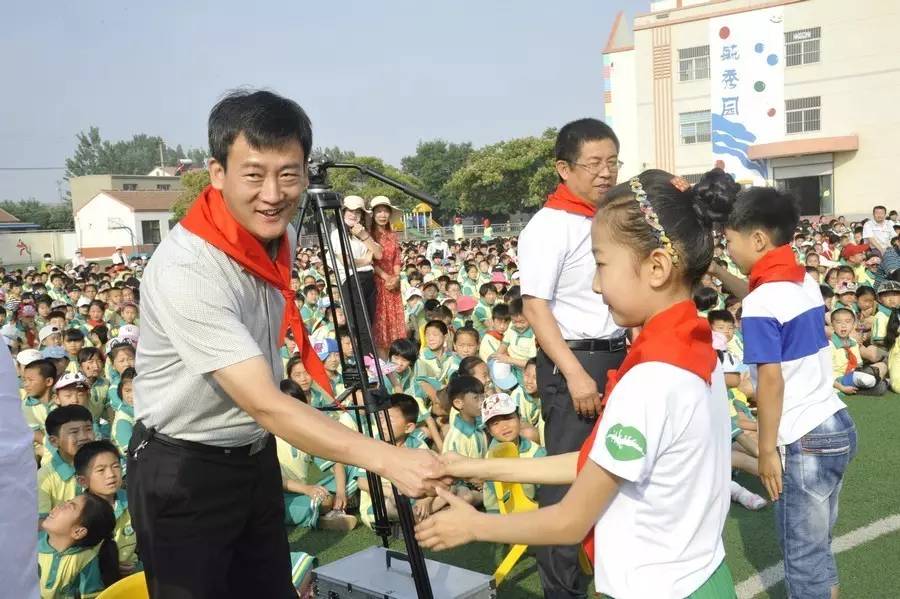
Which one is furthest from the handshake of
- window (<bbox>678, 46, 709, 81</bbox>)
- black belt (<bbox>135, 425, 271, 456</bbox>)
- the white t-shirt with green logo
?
window (<bbox>678, 46, 709, 81</bbox>)

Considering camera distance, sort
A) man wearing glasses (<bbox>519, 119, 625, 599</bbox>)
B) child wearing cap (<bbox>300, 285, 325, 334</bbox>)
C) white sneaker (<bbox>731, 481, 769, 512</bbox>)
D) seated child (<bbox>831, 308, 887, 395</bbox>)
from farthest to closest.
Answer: child wearing cap (<bbox>300, 285, 325, 334</bbox>) < seated child (<bbox>831, 308, 887, 395</bbox>) < white sneaker (<bbox>731, 481, 769, 512</bbox>) < man wearing glasses (<bbox>519, 119, 625, 599</bbox>)

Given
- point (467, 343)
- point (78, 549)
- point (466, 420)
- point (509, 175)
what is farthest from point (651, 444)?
point (509, 175)

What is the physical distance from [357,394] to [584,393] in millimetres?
858

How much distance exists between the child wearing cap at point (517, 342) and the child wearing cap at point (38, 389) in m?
3.69

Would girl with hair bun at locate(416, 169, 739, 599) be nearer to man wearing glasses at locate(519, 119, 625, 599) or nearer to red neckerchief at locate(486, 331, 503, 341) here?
man wearing glasses at locate(519, 119, 625, 599)

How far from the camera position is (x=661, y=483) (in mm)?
1673

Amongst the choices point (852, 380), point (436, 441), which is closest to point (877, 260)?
point (852, 380)

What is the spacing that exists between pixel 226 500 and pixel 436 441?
149 inches

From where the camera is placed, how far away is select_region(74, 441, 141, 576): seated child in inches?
159

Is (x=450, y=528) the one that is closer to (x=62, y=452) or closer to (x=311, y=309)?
(x=62, y=452)

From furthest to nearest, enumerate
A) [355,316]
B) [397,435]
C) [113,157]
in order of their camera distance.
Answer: [113,157] → [397,435] → [355,316]

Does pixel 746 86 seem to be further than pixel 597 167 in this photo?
Yes

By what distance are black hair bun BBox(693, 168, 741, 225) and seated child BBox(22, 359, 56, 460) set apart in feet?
17.0

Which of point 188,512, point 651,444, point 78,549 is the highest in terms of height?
point 651,444
